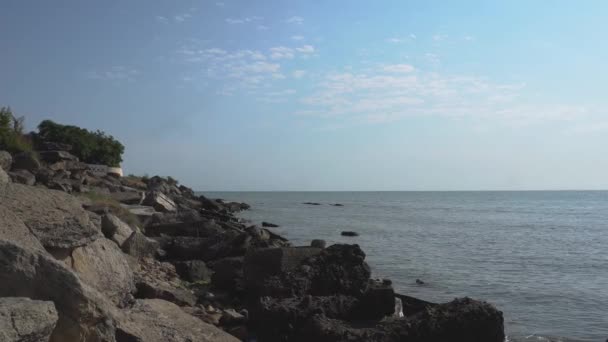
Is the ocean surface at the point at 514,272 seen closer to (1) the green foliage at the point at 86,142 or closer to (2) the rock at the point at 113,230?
(2) the rock at the point at 113,230

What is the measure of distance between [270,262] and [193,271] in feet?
8.86

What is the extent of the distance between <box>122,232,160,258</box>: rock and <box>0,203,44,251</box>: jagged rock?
207 inches

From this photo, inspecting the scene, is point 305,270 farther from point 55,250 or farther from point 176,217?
point 176,217

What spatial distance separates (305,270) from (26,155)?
44.3ft

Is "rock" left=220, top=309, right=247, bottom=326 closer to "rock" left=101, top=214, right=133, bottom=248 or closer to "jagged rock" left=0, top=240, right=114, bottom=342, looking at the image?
"rock" left=101, top=214, right=133, bottom=248

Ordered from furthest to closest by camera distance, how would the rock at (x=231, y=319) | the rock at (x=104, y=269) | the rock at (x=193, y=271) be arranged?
the rock at (x=193, y=271) < the rock at (x=231, y=319) < the rock at (x=104, y=269)

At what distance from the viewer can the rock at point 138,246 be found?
1142 centimetres

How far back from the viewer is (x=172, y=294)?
8781 mm

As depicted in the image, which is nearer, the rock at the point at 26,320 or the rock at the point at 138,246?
the rock at the point at 26,320

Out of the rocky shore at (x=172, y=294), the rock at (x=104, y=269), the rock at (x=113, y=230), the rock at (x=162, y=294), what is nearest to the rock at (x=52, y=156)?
the rocky shore at (x=172, y=294)

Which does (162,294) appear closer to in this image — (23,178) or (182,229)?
(23,178)

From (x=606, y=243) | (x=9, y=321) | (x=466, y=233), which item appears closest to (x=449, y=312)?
(x=9, y=321)

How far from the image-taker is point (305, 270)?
9609mm

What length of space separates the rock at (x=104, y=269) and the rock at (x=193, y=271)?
16.1ft
